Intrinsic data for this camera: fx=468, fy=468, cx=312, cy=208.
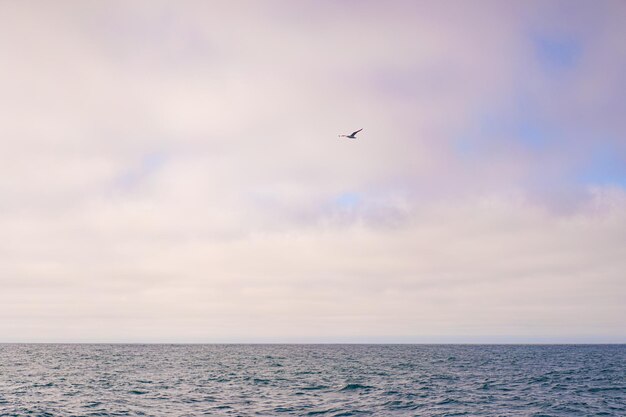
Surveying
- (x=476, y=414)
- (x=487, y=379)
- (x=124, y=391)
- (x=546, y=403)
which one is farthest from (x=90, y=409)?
(x=487, y=379)

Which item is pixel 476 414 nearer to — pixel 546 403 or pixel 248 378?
pixel 546 403

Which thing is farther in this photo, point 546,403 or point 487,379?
point 487,379

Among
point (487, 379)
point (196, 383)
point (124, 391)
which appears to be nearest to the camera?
point (124, 391)

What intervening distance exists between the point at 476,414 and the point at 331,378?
30697 millimetres

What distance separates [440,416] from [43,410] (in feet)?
102

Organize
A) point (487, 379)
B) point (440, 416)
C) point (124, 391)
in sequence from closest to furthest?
point (440, 416) → point (124, 391) → point (487, 379)

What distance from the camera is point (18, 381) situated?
192ft

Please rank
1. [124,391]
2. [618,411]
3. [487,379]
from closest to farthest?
[618,411] → [124,391] → [487,379]

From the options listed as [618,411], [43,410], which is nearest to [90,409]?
[43,410]

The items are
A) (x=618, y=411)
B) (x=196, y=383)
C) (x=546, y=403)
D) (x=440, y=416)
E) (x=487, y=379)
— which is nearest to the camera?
(x=440, y=416)

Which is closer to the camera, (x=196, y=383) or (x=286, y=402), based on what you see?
(x=286, y=402)

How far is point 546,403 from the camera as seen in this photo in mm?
41469

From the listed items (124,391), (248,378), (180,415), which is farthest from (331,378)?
(180,415)

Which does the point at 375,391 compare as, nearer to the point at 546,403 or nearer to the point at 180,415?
the point at 546,403
